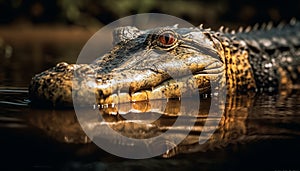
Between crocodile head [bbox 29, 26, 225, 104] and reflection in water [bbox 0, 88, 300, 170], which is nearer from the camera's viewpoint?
reflection in water [bbox 0, 88, 300, 170]

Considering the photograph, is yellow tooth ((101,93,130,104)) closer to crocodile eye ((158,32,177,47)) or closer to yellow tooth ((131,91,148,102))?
yellow tooth ((131,91,148,102))

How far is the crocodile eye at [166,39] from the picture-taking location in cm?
434

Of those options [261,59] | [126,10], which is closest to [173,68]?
Answer: [261,59]

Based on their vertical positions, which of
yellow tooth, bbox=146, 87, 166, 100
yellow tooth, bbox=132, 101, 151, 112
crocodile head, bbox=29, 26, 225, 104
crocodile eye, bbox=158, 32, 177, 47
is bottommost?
yellow tooth, bbox=132, 101, 151, 112

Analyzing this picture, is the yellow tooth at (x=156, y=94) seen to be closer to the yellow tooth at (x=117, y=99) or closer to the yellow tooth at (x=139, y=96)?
the yellow tooth at (x=139, y=96)

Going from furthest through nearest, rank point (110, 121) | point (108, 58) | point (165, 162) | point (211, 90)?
point (211, 90) < point (108, 58) < point (110, 121) < point (165, 162)

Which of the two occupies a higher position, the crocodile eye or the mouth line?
the crocodile eye

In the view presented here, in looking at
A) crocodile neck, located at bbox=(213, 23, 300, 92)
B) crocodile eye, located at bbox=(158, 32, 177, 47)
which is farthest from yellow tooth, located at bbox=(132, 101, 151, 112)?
crocodile neck, located at bbox=(213, 23, 300, 92)

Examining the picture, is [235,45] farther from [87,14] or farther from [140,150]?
[87,14]

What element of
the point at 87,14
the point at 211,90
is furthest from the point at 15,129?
the point at 87,14

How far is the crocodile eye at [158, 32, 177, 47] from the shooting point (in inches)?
171

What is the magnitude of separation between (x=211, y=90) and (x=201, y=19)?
9696 millimetres

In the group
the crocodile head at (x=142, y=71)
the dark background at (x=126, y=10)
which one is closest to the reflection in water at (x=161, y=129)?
the crocodile head at (x=142, y=71)

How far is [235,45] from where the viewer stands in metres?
5.07
